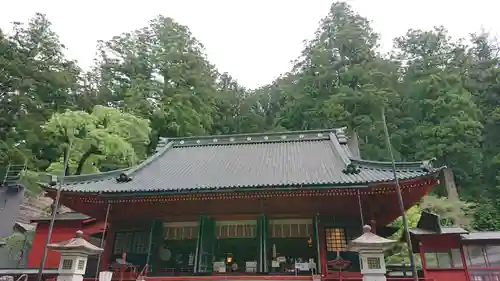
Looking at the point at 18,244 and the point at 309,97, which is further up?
the point at 309,97

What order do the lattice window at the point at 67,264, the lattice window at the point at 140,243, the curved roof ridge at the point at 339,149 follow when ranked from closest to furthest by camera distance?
1. the lattice window at the point at 67,264
2. the lattice window at the point at 140,243
3. the curved roof ridge at the point at 339,149

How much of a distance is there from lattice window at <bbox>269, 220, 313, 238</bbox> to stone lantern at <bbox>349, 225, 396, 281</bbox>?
3.61 m

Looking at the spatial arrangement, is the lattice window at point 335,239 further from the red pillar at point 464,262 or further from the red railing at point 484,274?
the red railing at point 484,274

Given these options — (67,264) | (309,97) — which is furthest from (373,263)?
(309,97)

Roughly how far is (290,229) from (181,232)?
157 inches

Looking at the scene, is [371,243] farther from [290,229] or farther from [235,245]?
[235,245]

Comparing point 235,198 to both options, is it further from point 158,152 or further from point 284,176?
point 158,152

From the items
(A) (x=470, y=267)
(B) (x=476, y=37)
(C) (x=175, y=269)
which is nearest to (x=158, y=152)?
(C) (x=175, y=269)

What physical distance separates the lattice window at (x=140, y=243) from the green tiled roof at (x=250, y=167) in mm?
1916

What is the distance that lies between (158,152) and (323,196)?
364 inches

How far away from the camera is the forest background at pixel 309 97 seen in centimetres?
2329

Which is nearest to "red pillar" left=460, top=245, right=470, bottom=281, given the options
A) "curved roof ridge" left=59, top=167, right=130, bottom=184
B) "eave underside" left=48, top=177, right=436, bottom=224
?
"eave underside" left=48, top=177, right=436, bottom=224

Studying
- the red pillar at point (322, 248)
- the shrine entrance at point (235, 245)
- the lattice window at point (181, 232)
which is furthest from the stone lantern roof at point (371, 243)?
the lattice window at point (181, 232)

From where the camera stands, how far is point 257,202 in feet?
38.3
